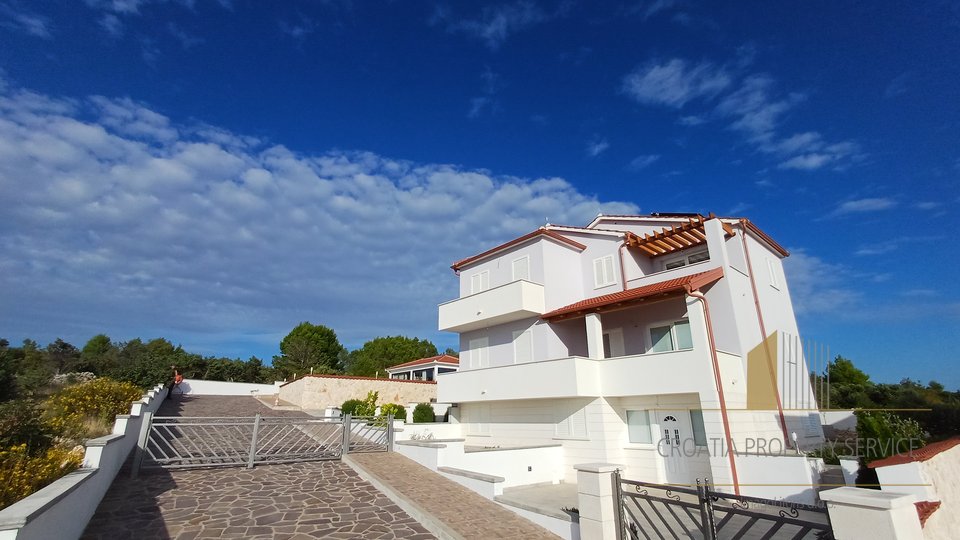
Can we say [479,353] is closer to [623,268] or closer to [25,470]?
[623,268]

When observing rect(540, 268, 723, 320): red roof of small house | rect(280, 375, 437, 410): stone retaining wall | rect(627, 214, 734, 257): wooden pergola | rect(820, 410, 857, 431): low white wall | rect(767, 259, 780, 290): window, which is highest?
rect(627, 214, 734, 257): wooden pergola

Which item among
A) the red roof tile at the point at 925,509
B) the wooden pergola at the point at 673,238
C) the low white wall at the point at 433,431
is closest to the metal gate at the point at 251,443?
the low white wall at the point at 433,431

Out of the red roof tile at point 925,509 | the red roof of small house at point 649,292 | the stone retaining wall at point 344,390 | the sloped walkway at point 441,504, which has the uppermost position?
the red roof of small house at point 649,292

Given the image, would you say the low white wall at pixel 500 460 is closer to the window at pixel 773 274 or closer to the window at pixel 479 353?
the window at pixel 479 353

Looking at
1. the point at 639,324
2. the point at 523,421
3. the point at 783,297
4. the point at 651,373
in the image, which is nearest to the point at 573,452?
the point at 523,421

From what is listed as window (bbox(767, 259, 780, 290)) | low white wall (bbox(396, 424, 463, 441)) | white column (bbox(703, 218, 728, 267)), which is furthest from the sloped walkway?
window (bbox(767, 259, 780, 290))

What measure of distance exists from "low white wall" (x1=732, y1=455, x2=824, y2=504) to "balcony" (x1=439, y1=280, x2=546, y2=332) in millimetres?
8396

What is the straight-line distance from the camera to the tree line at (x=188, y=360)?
27.7 meters

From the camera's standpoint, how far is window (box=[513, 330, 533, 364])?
17625 mm

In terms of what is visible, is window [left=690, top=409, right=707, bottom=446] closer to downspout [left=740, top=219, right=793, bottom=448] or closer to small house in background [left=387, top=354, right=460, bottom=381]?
downspout [left=740, top=219, right=793, bottom=448]

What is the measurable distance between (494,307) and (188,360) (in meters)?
32.3

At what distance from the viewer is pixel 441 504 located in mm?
9664

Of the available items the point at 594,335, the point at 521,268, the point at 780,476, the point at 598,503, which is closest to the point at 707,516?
the point at 598,503

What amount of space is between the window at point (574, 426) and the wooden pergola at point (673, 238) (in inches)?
266
